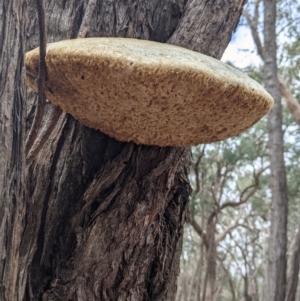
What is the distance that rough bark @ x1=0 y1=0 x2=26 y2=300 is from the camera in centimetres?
86

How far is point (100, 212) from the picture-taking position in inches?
56.3

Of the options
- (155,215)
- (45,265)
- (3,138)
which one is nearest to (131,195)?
(155,215)

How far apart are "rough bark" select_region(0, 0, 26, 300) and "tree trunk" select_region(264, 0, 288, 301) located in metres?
3.62

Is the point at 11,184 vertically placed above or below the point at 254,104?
below

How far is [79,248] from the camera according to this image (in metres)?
1.42

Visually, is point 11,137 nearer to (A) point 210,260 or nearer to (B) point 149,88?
(B) point 149,88

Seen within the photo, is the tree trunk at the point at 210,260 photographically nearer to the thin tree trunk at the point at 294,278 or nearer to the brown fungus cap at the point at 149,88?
the thin tree trunk at the point at 294,278

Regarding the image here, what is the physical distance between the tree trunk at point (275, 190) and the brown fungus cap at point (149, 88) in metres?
3.19

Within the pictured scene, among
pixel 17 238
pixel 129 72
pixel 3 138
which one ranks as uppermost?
pixel 129 72

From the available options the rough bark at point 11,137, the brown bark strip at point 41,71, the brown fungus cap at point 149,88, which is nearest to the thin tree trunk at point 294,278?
the brown fungus cap at point 149,88

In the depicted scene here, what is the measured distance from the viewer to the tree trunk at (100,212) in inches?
55.4

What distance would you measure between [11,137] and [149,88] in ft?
1.07

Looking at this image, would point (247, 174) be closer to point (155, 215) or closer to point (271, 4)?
point (271, 4)

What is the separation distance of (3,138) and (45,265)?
A: 0.73 m
